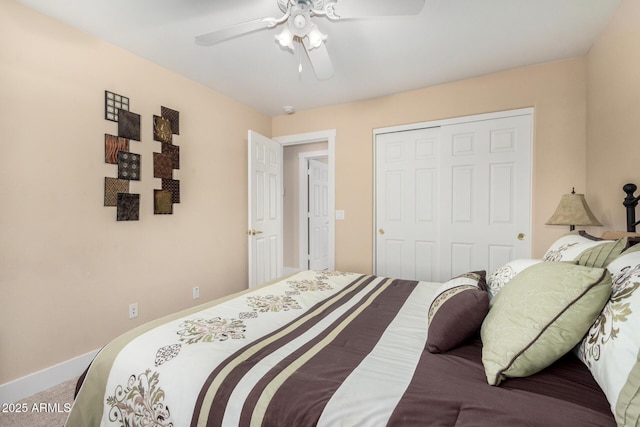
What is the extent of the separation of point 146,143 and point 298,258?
10.0 ft

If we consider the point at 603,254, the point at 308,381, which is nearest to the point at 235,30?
the point at 308,381

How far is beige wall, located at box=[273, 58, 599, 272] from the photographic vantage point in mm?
2561

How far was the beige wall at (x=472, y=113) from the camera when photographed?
8.40ft

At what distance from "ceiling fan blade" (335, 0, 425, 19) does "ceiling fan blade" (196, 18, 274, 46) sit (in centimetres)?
38

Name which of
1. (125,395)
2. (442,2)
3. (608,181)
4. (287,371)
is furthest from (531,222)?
(125,395)

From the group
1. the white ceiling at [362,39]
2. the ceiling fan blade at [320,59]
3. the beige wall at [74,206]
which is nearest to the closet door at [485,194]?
the white ceiling at [362,39]

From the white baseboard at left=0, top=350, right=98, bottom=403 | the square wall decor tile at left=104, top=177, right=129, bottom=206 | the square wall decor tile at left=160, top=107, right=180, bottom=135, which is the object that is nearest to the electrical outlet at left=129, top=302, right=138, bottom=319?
the white baseboard at left=0, top=350, right=98, bottom=403

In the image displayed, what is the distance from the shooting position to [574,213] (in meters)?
2.06

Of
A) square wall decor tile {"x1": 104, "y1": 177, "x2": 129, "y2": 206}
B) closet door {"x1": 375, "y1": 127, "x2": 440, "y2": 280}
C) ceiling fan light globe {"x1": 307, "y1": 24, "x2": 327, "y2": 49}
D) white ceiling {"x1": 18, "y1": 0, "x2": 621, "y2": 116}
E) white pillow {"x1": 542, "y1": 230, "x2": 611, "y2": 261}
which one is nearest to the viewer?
white pillow {"x1": 542, "y1": 230, "x2": 611, "y2": 261}

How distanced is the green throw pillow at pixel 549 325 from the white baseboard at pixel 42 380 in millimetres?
2561

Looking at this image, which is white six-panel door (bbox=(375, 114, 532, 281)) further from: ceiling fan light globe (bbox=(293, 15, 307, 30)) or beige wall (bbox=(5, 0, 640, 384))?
ceiling fan light globe (bbox=(293, 15, 307, 30))

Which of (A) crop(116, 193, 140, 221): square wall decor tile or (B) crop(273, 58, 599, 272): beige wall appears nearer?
(A) crop(116, 193, 140, 221): square wall decor tile

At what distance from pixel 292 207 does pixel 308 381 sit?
429 centimetres

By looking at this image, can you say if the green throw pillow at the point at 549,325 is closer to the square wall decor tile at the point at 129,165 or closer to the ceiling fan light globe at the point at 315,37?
the ceiling fan light globe at the point at 315,37
